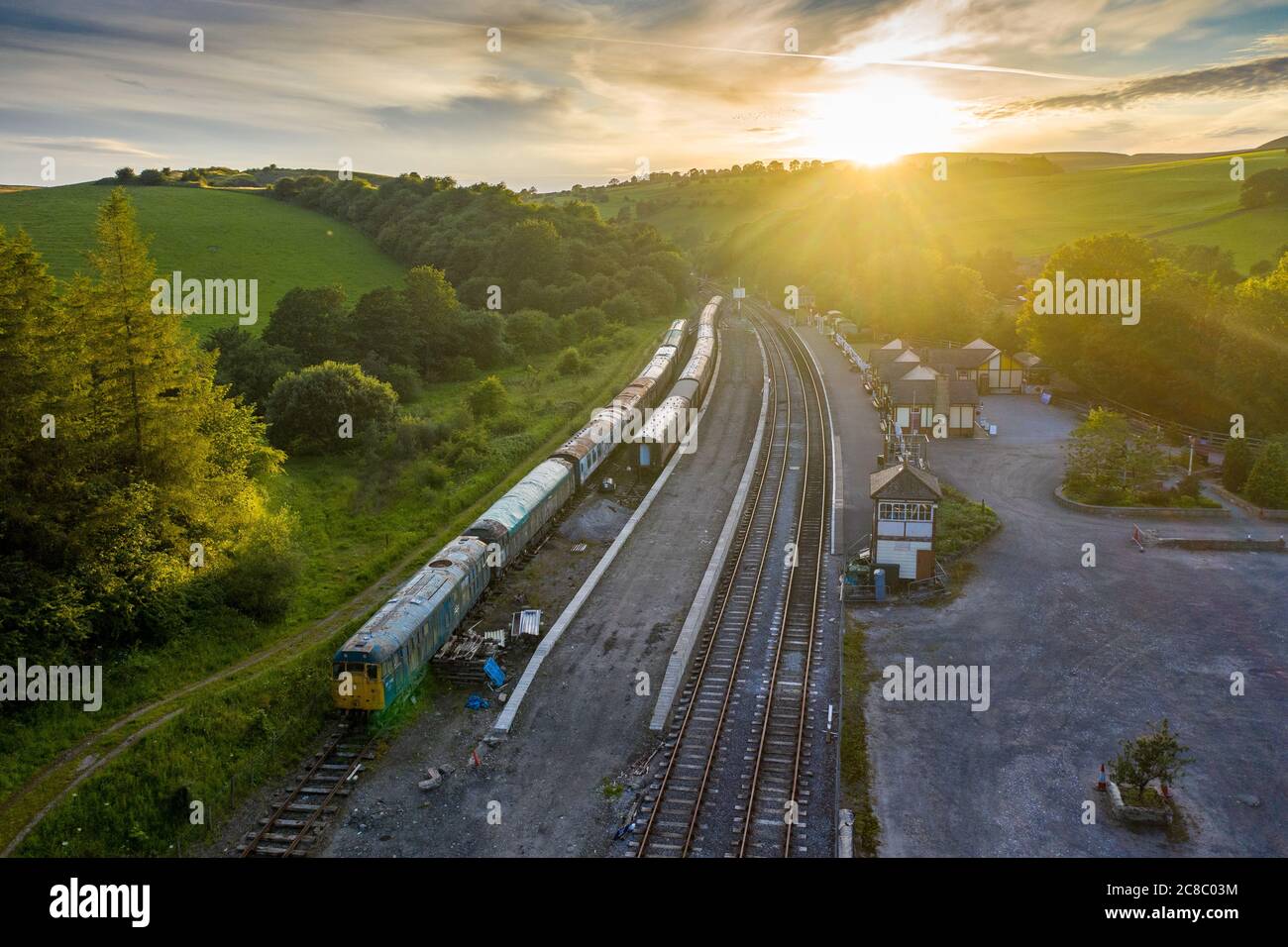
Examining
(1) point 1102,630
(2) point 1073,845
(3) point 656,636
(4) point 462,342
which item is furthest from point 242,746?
(4) point 462,342

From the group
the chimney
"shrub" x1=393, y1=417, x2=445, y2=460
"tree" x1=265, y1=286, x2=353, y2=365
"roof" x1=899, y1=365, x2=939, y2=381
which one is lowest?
"shrub" x1=393, y1=417, x2=445, y2=460

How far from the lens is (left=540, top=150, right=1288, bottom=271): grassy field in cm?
11106

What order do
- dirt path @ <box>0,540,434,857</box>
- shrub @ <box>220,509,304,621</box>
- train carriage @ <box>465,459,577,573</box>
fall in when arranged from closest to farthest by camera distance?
1. dirt path @ <box>0,540,434,857</box>
2. shrub @ <box>220,509,304,621</box>
3. train carriage @ <box>465,459,577,573</box>

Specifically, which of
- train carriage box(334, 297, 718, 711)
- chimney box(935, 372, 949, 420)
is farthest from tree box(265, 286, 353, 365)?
chimney box(935, 372, 949, 420)

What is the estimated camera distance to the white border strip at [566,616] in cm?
2412

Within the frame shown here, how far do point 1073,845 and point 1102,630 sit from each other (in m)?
12.2

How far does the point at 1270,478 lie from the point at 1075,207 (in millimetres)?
125804

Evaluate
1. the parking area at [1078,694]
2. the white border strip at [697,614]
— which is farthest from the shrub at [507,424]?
the parking area at [1078,694]

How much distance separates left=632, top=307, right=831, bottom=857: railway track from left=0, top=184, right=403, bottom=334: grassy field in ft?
160

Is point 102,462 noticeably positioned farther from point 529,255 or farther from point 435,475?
point 529,255

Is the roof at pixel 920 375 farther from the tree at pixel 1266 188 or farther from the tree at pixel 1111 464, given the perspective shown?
the tree at pixel 1266 188

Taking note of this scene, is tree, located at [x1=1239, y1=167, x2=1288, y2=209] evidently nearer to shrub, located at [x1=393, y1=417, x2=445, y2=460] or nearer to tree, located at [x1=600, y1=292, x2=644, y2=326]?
tree, located at [x1=600, y1=292, x2=644, y2=326]

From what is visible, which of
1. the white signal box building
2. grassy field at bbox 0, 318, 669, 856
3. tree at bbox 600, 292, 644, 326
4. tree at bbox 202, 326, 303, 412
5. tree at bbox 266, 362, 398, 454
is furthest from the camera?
tree at bbox 600, 292, 644, 326

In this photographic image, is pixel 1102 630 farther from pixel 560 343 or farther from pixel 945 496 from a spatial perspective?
pixel 560 343
